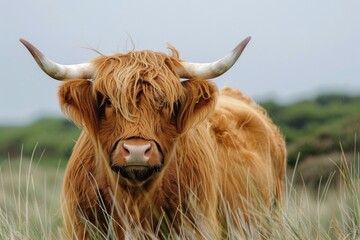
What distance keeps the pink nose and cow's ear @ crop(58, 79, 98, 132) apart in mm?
631

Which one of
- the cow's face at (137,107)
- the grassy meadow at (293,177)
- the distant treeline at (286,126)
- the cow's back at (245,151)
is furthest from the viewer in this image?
the distant treeline at (286,126)

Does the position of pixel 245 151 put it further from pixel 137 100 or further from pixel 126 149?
pixel 126 149

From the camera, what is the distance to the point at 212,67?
5441mm

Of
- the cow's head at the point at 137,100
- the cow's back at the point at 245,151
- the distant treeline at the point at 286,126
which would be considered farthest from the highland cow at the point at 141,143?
the distant treeline at the point at 286,126

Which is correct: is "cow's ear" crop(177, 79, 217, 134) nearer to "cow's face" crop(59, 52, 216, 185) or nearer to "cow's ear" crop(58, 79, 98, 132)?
"cow's face" crop(59, 52, 216, 185)

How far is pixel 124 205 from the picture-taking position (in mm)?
5520

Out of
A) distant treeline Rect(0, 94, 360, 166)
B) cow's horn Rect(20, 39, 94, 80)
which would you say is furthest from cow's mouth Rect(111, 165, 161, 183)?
distant treeline Rect(0, 94, 360, 166)

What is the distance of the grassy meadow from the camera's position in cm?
468

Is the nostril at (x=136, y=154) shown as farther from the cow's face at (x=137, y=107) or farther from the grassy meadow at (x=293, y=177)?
the grassy meadow at (x=293, y=177)

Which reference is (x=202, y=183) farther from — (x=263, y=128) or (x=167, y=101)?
(x=263, y=128)

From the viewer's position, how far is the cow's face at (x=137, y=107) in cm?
498

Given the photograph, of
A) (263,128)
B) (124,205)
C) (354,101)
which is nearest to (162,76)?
(124,205)

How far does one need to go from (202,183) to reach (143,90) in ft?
2.95

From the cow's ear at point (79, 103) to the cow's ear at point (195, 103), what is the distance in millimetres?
593
